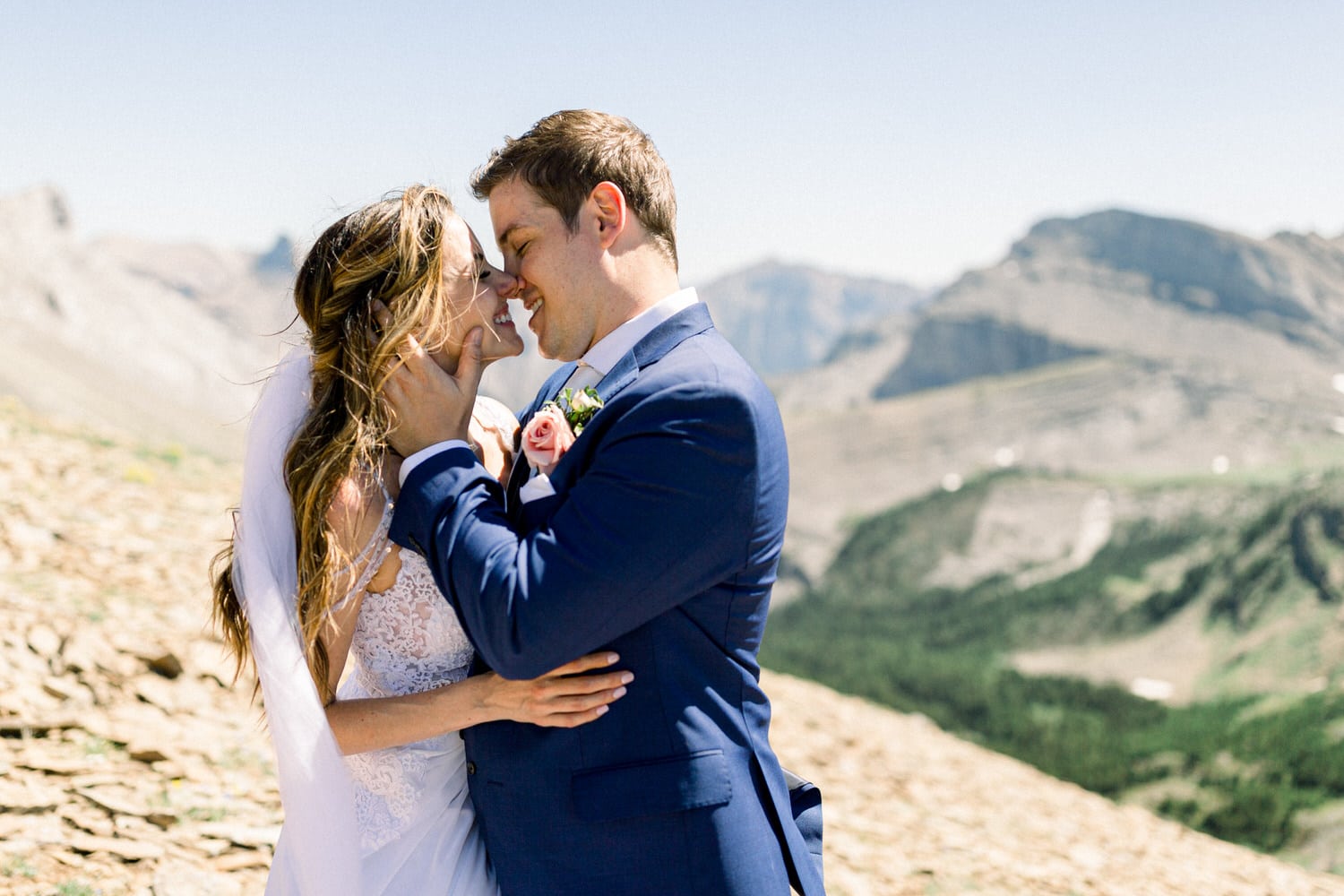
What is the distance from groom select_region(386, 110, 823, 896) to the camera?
94.9 inches

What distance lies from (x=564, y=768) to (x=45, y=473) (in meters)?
9.17

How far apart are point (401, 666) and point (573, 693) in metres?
0.71

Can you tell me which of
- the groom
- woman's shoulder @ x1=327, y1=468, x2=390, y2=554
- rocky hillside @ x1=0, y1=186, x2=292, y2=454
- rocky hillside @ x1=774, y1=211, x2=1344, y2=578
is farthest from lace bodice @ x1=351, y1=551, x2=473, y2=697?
rocky hillside @ x1=774, y1=211, x2=1344, y2=578

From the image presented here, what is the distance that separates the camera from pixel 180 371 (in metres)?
65.6

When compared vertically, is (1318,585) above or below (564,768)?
below

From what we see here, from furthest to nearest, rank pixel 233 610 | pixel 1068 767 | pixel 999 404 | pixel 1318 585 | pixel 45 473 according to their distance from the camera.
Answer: pixel 999 404 < pixel 1318 585 < pixel 1068 767 < pixel 45 473 < pixel 233 610

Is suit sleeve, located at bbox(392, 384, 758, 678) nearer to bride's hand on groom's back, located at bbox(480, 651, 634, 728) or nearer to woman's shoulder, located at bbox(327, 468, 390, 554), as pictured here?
bride's hand on groom's back, located at bbox(480, 651, 634, 728)

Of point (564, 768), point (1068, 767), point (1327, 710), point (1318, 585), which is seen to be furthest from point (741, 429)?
point (1318, 585)

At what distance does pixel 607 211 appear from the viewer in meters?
2.91

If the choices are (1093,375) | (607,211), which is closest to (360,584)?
(607,211)

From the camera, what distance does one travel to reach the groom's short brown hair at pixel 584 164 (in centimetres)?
289

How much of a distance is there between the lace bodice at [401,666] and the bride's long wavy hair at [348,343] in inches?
5.9

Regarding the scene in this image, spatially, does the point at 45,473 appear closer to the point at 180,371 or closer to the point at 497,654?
the point at 497,654

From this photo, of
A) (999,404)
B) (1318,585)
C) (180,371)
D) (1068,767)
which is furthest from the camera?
(999,404)
